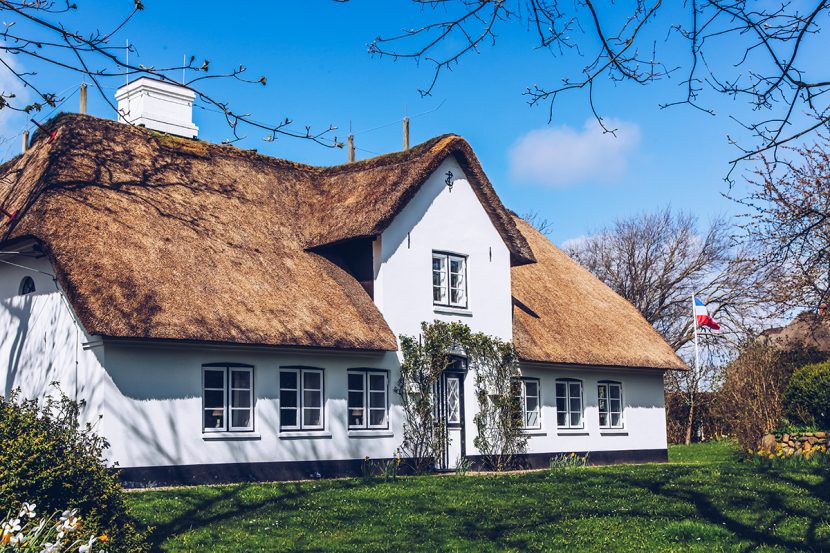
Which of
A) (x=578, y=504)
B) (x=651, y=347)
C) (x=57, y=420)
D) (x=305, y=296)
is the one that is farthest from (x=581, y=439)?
(x=57, y=420)

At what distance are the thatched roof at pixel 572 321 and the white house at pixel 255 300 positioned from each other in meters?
0.10

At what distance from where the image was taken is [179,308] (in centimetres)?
1783

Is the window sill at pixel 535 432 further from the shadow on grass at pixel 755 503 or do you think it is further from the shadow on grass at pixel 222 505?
the shadow on grass at pixel 222 505

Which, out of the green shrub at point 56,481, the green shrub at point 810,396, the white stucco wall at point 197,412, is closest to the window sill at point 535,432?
the white stucco wall at point 197,412

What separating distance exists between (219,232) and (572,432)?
10.6 metres

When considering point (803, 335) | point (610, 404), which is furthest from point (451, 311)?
point (803, 335)

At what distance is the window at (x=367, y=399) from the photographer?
68.6ft

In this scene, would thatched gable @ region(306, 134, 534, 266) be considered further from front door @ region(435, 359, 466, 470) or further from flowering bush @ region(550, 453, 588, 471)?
flowering bush @ region(550, 453, 588, 471)

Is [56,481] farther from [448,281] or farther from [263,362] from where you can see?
[448,281]

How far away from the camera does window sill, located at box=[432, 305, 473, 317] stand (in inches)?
888

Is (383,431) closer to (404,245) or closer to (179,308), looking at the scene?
(404,245)

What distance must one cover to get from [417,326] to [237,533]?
9.84 metres

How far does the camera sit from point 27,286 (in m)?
19.3

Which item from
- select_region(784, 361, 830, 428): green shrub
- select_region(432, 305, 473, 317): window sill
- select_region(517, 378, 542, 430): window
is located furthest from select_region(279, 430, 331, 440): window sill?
select_region(784, 361, 830, 428): green shrub
